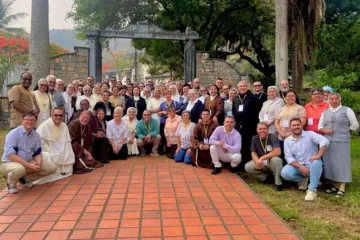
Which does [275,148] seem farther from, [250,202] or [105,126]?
[105,126]

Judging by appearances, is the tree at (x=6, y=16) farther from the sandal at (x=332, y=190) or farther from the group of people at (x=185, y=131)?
the sandal at (x=332, y=190)

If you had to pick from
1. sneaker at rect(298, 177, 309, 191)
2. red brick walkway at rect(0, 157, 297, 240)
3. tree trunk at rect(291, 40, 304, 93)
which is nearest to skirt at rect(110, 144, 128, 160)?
red brick walkway at rect(0, 157, 297, 240)

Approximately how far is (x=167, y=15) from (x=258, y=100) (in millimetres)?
11311

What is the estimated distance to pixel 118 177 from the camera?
5734mm

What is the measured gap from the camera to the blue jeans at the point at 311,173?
489 cm

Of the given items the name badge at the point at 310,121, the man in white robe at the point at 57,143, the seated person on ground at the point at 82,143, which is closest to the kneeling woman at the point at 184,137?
→ the seated person on ground at the point at 82,143

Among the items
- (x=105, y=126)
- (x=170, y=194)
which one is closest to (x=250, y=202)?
(x=170, y=194)

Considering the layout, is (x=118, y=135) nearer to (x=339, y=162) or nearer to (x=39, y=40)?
(x=39, y=40)

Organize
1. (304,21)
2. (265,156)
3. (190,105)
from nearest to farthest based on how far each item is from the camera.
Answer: (265,156) → (190,105) → (304,21)

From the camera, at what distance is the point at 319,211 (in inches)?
170

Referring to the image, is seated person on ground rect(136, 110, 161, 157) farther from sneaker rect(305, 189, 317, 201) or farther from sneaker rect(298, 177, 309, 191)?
sneaker rect(305, 189, 317, 201)

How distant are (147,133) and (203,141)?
1572mm

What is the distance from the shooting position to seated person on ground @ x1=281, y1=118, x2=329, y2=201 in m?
5.00

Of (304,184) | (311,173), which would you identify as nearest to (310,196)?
(311,173)
